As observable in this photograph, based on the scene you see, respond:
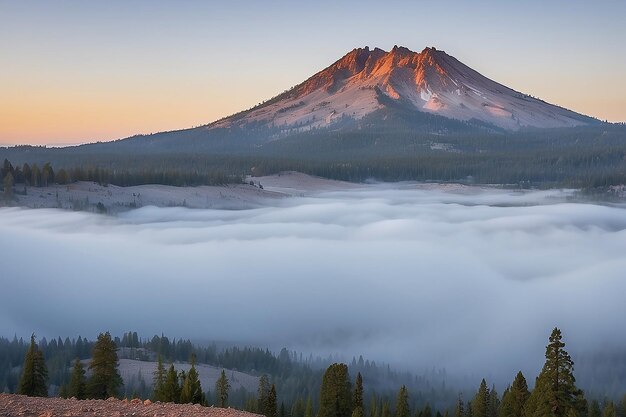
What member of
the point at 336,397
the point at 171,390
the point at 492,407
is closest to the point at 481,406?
the point at 492,407

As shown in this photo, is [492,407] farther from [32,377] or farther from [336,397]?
[32,377]

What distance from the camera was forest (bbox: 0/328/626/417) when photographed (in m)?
35.9

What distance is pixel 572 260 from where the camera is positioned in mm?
152125

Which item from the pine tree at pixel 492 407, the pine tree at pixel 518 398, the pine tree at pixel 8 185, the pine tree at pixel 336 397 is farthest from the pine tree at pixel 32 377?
the pine tree at pixel 8 185

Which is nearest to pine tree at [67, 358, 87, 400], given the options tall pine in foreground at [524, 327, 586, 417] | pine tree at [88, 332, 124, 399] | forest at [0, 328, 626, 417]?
forest at [0, 328, 626, 417]

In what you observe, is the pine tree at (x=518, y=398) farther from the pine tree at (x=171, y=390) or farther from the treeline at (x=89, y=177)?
the treeline at (x=89, y=177)

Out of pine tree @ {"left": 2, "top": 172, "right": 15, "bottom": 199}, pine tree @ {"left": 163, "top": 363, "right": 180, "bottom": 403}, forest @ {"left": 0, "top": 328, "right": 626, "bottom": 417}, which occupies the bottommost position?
forest @ {"left": 0, "top": 328, "right": 626, "bottom": 417}

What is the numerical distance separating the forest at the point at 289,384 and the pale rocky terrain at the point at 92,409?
1112cm

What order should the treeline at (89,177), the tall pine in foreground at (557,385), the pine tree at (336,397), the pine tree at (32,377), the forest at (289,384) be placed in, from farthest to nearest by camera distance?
the treeline at (89,177), the pine tree at (336,397), the pine tree at (32,377), the forest at (289,384), the tall pine in foreground at (557,385)

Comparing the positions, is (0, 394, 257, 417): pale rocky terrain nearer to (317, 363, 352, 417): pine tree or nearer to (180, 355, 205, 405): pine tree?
(180, 355, 205, 405): pine tree

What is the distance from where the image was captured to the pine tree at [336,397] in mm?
42719

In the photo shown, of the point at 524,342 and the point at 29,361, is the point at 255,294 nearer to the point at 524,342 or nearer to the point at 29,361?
the point at 524,342

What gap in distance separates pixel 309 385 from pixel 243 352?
1653cm

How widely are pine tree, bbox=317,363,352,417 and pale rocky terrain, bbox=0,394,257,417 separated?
18397 mm
